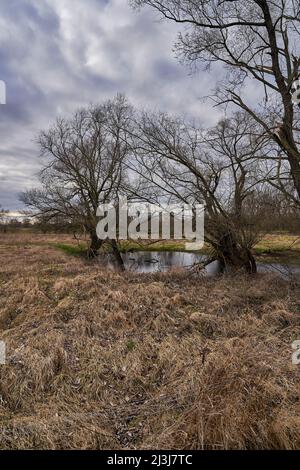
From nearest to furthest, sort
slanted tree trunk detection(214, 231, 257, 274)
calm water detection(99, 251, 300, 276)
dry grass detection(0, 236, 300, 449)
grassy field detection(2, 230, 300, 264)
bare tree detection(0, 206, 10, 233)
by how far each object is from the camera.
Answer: dry grass detection(0, 236, 300, 449) → slanted tree trunk detection(214, 231, 257, 274) → calm water detection(99, 251, 300, 276) → grassy field detection(2, 230, 300, 264) → bare tree detection(0, 206, 10, 233)

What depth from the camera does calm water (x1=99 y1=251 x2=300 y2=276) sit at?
14.4 m

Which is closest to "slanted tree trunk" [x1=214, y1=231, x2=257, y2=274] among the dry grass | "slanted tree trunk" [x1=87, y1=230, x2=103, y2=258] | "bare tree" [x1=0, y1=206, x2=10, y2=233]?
the dry grass

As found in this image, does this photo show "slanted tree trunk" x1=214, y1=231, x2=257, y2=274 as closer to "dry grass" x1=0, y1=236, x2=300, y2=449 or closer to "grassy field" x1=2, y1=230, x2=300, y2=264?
"grassy field" x1=2, y1=230, x2=300, y2=264

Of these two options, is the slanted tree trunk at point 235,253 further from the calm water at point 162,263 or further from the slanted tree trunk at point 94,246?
the slanted tree trunk at point 94,246

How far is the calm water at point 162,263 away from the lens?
47.3 feet

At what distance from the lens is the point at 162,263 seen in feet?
57.2

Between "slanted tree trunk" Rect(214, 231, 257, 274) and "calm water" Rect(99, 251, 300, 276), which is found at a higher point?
"slanted tree trunk" Rect(214, 231, 257, 274)

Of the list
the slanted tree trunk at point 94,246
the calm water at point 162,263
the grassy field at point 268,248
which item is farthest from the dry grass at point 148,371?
the slanted tree trunk at point 94,246

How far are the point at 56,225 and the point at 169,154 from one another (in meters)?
11.0

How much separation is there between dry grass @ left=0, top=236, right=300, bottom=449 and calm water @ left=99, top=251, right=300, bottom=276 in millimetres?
6699

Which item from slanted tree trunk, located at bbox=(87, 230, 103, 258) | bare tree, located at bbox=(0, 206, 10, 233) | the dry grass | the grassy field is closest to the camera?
the dry grass

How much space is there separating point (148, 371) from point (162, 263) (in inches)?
520

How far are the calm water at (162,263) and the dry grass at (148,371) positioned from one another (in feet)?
22.0

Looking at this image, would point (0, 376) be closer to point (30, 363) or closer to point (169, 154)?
point (30, 363)
